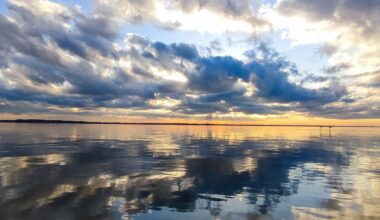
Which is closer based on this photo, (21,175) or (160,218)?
(160,218)

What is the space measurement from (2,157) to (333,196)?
3631 centimetres

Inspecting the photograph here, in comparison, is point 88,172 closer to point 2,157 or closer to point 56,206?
point 56,206

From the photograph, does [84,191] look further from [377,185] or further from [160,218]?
[377,185]

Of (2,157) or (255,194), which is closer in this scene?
(255,194)

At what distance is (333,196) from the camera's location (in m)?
21.6

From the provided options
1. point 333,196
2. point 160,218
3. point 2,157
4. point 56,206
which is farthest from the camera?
point 2,157

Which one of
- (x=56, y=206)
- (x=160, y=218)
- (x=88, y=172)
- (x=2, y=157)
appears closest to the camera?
(x=160, y=218)

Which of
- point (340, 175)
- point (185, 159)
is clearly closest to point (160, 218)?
point (340, 175)

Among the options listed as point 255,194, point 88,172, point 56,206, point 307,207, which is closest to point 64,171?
point 88,172

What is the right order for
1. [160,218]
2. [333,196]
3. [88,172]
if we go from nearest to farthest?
[160,218] → [333,196] → [88,172]

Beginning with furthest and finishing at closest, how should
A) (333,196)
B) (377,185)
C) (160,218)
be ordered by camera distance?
(377,185), (333,196), (160,218)

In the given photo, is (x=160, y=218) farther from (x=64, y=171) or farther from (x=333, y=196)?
(x=64, y=171)

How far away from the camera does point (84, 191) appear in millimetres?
21781

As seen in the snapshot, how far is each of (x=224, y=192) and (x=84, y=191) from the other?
959 cm
